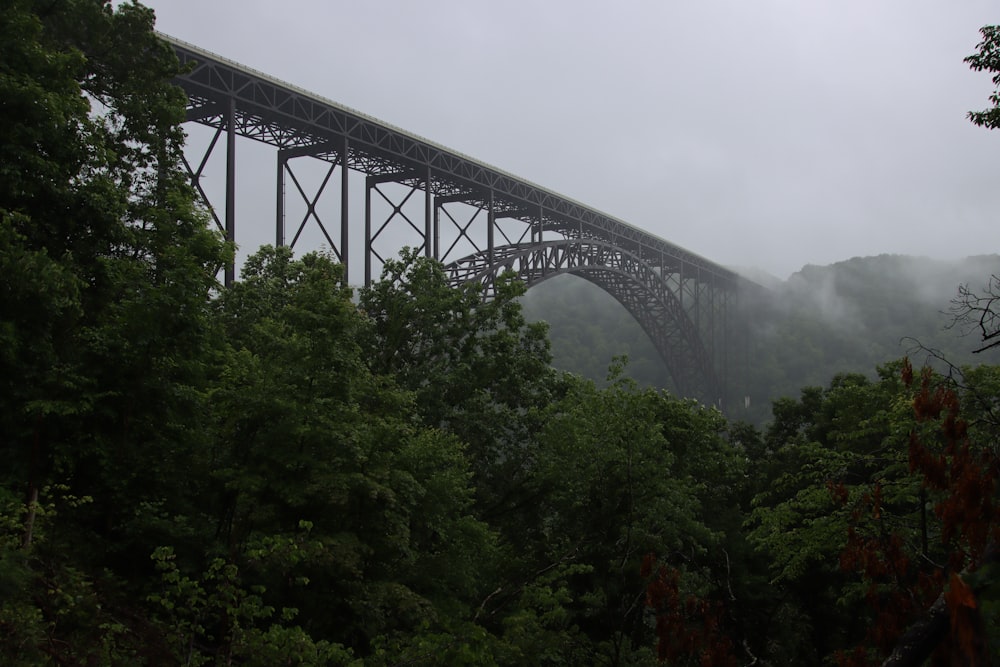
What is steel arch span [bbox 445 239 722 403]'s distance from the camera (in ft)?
117

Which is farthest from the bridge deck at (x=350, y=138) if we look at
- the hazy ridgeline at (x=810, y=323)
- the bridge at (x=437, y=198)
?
the hazy ridgeline at (x=810, y=323)

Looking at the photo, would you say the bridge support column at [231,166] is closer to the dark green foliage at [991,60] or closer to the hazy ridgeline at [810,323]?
Answer: the dark green foliage at [991,60]

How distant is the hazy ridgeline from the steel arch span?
1381cm

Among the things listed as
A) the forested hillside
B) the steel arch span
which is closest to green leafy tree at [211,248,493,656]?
the forested hillside

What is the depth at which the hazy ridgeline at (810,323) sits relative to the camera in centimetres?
8106

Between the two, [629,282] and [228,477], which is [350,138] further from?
[629,282]

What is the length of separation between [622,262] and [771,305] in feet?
145

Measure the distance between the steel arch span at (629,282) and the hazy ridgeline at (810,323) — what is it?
13809 millimetres

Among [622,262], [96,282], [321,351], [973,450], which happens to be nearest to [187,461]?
[321,351]

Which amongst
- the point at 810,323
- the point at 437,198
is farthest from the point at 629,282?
the point at 810,323

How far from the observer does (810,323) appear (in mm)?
88562

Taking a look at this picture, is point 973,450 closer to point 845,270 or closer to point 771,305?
point 771,305

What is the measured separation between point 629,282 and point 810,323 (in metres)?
43.4

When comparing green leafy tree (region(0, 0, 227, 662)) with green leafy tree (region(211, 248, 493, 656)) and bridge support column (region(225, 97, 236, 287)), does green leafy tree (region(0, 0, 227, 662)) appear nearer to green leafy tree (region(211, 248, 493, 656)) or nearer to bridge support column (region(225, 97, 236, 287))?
green leafy tree (region(211, 248, 493, 656))
